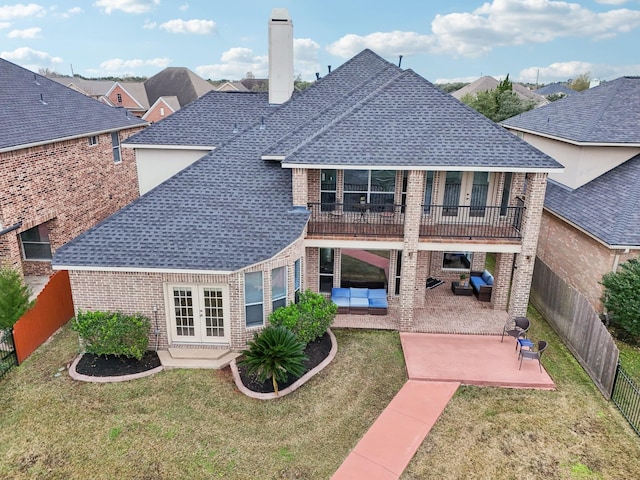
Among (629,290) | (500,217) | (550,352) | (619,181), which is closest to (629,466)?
(550,352)

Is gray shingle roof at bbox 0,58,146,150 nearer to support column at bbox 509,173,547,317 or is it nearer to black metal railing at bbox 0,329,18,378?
black metal railing at bbox 0,329,18,378

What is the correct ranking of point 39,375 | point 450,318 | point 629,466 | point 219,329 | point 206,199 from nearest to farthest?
1. point 629,466
2. point 39,375
3. point 219,329
4. point 206,199
5. point 450,318

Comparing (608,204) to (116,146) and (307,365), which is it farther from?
(116,146)

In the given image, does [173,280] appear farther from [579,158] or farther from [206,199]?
[579,158]

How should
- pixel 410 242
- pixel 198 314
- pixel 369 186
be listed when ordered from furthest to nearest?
pixel 369 186, pixel 410 242, pixel 198 314

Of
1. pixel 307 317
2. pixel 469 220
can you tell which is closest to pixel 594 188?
pixel 469 220

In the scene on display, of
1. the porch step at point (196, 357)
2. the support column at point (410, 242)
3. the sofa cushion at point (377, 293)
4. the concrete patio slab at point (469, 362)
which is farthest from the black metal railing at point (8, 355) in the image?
the support column at point (410, 242)
